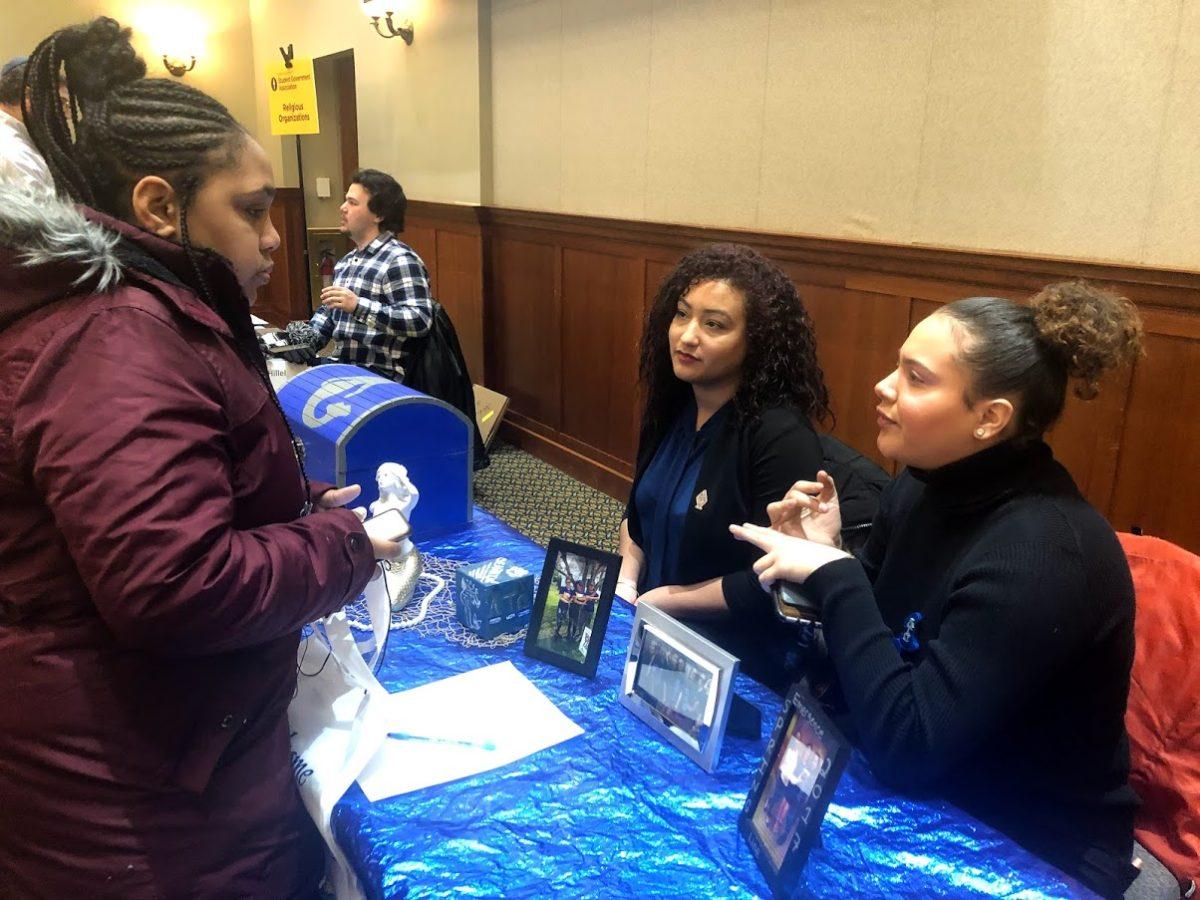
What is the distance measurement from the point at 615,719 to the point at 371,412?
929mm

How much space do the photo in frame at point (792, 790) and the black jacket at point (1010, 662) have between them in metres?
0.13

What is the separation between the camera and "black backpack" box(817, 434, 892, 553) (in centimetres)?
162

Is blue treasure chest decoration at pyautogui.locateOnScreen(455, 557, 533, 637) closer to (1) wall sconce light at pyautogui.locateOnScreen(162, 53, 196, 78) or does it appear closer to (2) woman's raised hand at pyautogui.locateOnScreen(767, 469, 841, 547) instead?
(2) woman's raised hand at pyautogui.locateOnScreen(767, 469, 841, 547)

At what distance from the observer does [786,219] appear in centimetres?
320

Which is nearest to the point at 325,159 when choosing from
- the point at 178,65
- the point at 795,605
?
the point at 178,65

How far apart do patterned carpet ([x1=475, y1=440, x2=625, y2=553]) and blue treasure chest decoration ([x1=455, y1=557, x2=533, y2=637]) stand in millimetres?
2077

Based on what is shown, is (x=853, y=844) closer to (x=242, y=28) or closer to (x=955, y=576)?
(x=955, y=576)

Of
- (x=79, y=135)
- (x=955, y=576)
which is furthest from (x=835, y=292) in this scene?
(x=79, y=135)

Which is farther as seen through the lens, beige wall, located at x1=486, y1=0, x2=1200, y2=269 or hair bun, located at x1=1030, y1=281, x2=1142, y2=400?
beige wall, located at x1=486, y1=0, x2=1200, y2=269

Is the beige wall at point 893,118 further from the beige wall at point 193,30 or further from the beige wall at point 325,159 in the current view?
the beige wall at point 193,30

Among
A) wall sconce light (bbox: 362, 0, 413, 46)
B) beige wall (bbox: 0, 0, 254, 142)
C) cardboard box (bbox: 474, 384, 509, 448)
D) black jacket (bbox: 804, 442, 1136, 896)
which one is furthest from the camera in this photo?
beige wall (bbox: 0, 0, 254, 142)

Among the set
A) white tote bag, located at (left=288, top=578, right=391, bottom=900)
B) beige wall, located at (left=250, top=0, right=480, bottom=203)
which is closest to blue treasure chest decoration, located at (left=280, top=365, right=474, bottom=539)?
white tote bag, located at (left=288, top=578, right=391, bottom=900)

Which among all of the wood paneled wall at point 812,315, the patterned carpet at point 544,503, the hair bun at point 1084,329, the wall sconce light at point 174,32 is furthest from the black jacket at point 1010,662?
the wall sconce light at point 174,32

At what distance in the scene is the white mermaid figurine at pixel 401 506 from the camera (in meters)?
1.26
